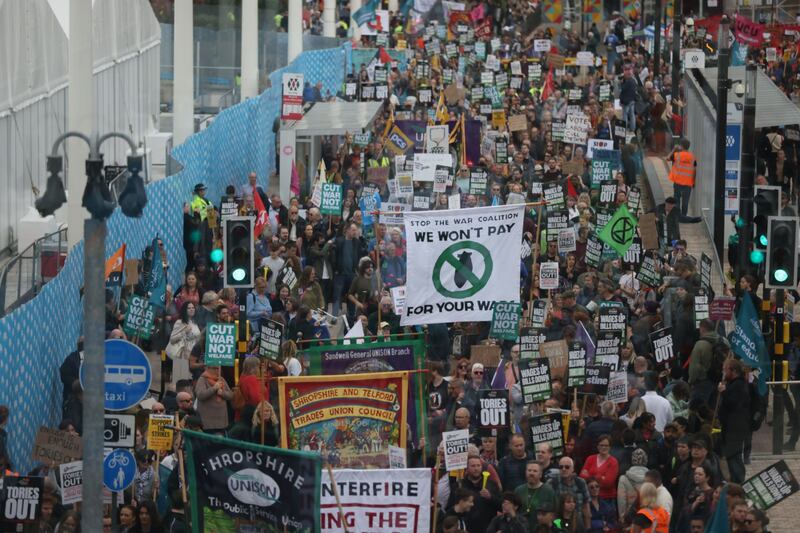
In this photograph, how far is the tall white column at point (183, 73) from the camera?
37.0 metres

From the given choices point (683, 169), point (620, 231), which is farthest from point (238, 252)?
point (683, 169)

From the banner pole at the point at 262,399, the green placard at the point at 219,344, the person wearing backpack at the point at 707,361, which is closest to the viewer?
the banner pole at the point at 262,399

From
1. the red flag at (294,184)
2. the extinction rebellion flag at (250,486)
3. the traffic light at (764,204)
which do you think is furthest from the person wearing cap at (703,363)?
the red flag at (294,184)

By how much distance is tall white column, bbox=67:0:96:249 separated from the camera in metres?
25.7

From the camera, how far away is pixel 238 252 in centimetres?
1794

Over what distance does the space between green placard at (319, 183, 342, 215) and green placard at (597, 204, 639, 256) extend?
5159mm

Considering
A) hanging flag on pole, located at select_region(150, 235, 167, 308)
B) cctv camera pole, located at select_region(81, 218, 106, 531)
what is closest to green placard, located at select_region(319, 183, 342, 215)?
hanging flag on pole, located at select_region(150, 235, 167, 308)

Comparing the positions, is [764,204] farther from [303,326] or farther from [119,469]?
[119,469]

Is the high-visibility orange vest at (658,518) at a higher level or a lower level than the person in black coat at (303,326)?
lower

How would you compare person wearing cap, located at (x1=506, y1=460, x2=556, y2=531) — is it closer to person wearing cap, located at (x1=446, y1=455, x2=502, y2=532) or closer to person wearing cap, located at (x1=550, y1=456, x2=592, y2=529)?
person wearing cap, located at (x1=550, y1=456, x2=592, y2=529)

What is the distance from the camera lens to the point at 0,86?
28469 millimetres

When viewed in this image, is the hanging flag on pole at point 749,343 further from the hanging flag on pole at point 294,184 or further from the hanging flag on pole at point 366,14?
the hanging flag on pole at point 366,14

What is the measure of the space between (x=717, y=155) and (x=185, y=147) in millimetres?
9193

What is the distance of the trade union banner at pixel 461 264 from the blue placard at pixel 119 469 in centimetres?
554
